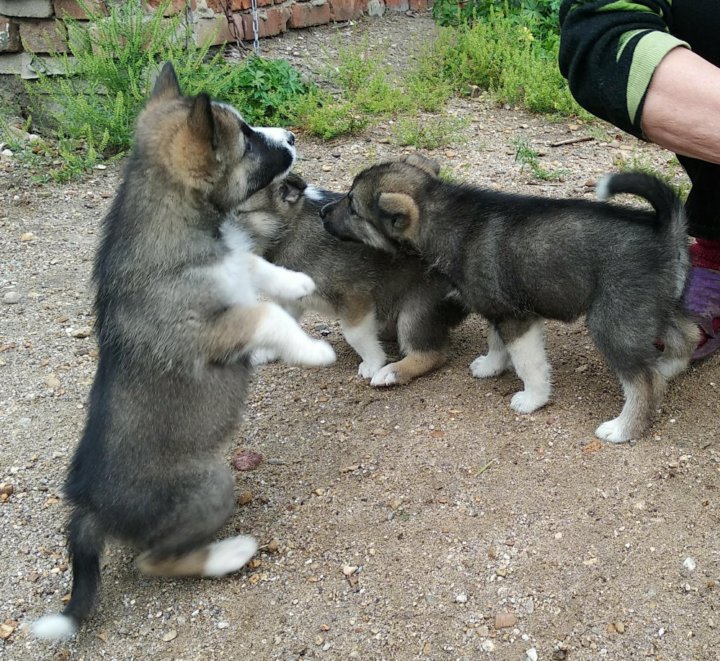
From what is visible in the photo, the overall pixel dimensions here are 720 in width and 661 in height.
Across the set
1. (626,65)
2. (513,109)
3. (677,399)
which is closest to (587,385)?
(677,399)

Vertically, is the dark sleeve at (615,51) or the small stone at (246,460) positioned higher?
the dark sleeve at (615,51)

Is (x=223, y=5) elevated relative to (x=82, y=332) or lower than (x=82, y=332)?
elevated

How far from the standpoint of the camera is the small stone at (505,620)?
119 inches

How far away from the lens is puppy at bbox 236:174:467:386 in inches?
178

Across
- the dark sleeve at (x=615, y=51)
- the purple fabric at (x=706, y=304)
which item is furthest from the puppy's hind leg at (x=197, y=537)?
the purple fabric at (x=706, y=304)

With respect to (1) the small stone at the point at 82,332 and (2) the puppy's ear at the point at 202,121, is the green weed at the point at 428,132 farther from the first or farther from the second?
(2) the puppy's ear at the point at 202,121

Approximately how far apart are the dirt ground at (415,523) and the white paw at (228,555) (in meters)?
0.07

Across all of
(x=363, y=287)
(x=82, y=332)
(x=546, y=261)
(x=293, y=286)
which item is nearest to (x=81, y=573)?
(x=293, y=286)

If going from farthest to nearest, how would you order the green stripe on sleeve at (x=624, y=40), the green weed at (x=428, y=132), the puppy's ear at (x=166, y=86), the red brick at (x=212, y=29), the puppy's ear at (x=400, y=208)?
the red brick at (x=212, y=29), the green weed at (x=428, y=132), the puppy's ear at (x=400, y=208), the puppy's ear at (x=166, y=86), the green stripe on sleeve at (x=624, y=40)

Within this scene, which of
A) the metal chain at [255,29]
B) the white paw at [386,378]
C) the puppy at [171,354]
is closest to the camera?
the puppy at [171,354]

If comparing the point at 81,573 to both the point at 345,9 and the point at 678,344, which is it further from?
the point at 345,9

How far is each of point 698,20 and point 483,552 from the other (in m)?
2.46

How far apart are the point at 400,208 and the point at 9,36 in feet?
15.6

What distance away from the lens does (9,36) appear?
7309mm
